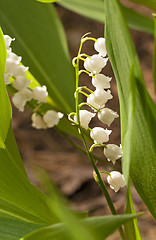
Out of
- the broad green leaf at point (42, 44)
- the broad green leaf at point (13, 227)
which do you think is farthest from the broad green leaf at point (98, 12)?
the broad green leaf at point (13, 227)

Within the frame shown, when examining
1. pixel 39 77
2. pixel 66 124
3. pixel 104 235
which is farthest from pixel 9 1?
pixel 104 235

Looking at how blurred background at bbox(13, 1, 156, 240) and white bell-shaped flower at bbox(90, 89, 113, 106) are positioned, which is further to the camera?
blurred background at bbox(13, 1, 156, 240)

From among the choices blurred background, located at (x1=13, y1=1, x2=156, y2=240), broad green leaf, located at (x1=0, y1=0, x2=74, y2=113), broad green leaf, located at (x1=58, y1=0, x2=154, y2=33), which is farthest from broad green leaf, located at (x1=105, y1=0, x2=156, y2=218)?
blurred background, located at (x1=13, y1=1, x2=156, y2=240)

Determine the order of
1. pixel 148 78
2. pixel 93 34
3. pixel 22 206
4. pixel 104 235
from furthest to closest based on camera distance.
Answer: pixel 93 34, pixel 148 78, pixel 22 206, pixel 104 235

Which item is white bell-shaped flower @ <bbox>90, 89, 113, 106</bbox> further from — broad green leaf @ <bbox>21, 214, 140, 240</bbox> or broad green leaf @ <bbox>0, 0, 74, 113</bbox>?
broad green leaf @ <bbox>0, 0, 74, 113</bbox>

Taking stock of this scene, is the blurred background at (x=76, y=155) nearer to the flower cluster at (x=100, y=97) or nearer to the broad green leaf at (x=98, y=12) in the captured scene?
the broad green leaf at (x=98, y=12)

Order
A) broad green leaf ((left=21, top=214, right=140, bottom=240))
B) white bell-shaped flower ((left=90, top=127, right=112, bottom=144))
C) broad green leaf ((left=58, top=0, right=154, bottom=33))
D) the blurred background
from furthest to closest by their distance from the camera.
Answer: the blurred background → broad green leaf ((left=58, top=0, right=154, bottom=33)) → white bell-shaped flower ((left=90, top=127, right=112, bottom=144)) → broad green leaf ((left=21, top=214, right=140, bottom=240))

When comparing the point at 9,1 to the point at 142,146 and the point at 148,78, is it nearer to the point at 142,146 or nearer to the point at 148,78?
the point at 142,146

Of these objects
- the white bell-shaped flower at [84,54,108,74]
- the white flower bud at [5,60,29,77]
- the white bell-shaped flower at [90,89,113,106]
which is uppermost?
the white flower bud at [5,60,29,77]
